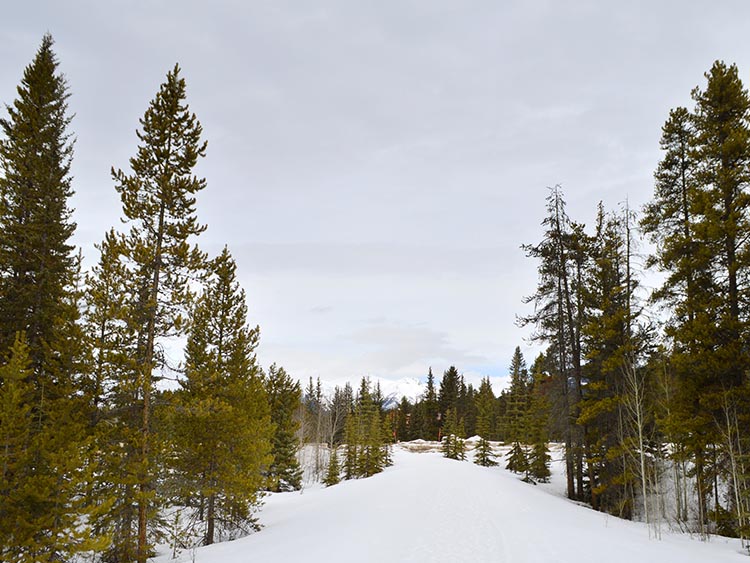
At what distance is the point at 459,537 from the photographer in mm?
12352

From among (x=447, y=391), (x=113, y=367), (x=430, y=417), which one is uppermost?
(x=113, y=367)

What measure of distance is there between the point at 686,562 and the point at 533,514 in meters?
7.10

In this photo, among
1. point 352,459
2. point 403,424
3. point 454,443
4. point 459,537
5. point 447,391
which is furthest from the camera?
point 403,424

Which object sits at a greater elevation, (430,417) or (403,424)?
(430,417)

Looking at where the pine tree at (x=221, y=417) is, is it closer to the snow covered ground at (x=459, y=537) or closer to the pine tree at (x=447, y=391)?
the snow covered ground at (x=459, y=537)

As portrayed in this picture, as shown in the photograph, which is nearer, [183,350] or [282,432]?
[183,350]

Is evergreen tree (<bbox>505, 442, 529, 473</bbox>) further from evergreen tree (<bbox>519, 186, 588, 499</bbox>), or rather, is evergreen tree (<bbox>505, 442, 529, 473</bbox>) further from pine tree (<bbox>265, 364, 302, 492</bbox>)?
pine tree (<bbox>265, 364, 302, 492</bbox>)

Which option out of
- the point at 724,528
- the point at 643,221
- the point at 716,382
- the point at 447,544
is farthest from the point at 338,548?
the point at 643,221

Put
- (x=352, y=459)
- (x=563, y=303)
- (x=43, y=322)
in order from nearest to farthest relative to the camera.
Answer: (x=43, y=322) → (x=563, y=303) → (x=352, y=459)

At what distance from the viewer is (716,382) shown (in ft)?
47.4

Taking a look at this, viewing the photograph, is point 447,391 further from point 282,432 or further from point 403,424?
point 282,432

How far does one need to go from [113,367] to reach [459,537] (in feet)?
39.7

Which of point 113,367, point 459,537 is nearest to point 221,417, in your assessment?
point 113,367

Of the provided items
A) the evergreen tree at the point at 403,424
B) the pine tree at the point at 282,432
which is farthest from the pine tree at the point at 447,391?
the pine tree at the point at 282,432
